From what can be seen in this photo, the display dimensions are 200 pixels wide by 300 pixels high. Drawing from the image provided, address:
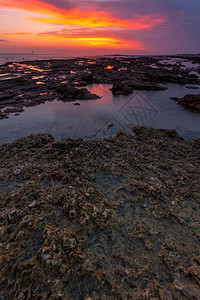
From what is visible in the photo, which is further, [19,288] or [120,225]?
[120,225]

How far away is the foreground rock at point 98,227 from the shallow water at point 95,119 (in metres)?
3.54

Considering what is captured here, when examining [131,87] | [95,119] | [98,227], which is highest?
[131,87]

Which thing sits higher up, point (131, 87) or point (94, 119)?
point (131, 87)

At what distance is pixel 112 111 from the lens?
11.5 metres

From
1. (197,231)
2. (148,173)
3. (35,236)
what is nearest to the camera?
(35,236)

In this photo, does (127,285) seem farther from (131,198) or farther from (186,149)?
(186,149)

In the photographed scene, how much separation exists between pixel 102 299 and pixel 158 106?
1325 cm

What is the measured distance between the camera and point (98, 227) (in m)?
2.53

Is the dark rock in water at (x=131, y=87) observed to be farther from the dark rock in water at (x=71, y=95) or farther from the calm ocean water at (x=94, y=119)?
Answer: the calm ocean water at (x=94, y=119)

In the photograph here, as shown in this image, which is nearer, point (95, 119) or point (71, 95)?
point (95, 119)

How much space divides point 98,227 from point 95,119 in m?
8.01

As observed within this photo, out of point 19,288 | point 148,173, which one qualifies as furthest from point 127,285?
point 148,173

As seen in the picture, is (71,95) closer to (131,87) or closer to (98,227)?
(131,87)

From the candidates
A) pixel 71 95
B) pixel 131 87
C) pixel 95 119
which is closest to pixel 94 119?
pixel 95 119
